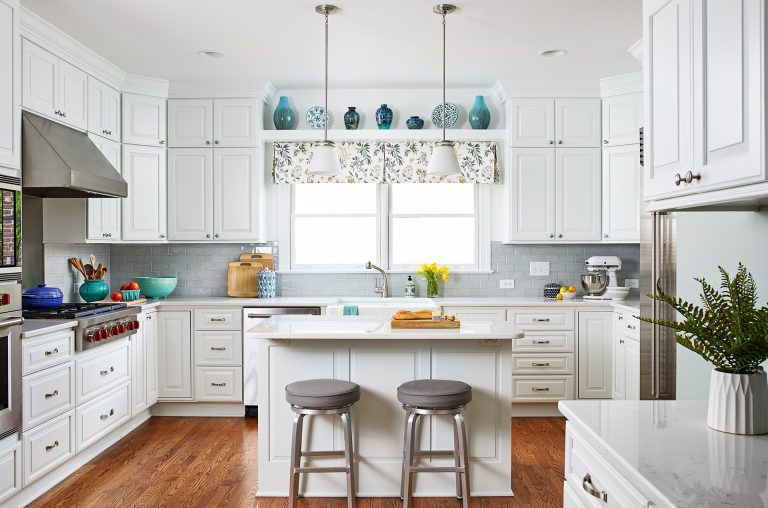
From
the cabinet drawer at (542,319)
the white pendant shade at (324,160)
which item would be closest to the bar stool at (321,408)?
the white pendant shade at (324,160)

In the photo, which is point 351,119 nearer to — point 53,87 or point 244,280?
point 244,280

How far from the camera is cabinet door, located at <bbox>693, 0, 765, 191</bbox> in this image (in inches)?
55.9

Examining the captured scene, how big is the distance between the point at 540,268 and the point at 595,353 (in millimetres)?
954

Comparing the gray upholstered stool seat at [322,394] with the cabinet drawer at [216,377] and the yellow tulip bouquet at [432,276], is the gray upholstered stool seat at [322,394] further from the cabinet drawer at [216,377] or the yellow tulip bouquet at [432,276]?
the yellow tulip bouquet at [432,276]

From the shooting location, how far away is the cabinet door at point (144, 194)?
5062 millimetres

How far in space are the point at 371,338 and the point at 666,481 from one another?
1.99m

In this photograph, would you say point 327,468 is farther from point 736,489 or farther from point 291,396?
point 736,489

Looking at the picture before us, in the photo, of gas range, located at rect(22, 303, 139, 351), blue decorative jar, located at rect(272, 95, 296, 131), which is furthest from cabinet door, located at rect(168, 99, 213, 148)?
gas range, located at rect(22, 303, 139, 351)

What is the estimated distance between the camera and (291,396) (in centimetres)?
305

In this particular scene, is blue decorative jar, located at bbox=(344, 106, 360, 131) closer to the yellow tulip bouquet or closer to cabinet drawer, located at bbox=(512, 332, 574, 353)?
the yellow tulip bouquet

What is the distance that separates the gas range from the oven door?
21.5 inches

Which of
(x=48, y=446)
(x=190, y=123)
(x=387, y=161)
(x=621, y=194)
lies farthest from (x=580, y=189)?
(x=48, y=446)

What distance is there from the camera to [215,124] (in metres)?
5.35

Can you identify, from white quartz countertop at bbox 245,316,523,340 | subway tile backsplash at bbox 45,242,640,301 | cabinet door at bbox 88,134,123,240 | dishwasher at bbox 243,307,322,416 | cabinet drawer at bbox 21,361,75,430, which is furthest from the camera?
subway tile backsplash at bbox 45,242,640,301
